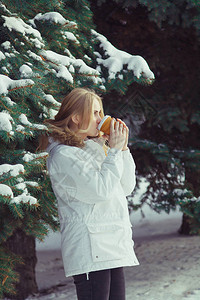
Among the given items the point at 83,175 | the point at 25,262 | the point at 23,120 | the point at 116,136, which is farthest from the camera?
the point at 25,262

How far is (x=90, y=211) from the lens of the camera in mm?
2350

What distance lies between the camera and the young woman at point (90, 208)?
2.30m

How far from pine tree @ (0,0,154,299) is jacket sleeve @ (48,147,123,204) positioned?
30 cm

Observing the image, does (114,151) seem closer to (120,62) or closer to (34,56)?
(34,56)

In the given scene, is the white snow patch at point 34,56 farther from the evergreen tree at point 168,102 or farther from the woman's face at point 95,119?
the evergreen tree at point 168,102

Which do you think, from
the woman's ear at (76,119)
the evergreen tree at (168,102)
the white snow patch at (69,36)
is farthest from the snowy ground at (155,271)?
the white snow patch at (69,36)

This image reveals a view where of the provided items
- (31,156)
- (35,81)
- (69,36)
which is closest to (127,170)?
(31,156)

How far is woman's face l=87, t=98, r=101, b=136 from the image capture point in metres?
2.56

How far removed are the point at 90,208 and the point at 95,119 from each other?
0.58 meters

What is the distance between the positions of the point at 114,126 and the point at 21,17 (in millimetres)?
1595

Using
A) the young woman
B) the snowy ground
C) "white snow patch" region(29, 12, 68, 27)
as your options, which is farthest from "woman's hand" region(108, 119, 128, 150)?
the snowy ground

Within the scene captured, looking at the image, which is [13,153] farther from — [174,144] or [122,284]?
[174,144]

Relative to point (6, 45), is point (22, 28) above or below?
above

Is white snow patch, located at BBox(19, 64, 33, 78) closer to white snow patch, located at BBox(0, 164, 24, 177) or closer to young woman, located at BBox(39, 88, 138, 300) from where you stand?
young woman, located at BBox(39, 88, 138, 300)
